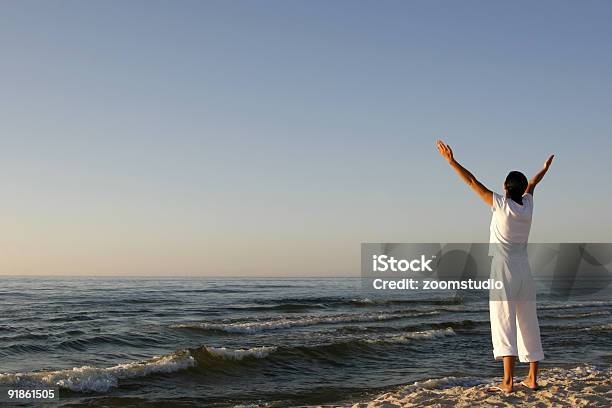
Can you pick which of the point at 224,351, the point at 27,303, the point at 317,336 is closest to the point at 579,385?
the point at 224,351

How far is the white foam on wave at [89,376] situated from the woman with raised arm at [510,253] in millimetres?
6764

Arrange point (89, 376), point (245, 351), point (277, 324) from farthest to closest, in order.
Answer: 1. point (277, 324)
2. point (245, 351)
3. point (89, 376)

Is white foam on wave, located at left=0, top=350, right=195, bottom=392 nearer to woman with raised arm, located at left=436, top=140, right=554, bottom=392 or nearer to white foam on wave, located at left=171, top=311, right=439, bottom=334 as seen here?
woman with raised arm, located at left=436, top=140, right=554, bottom=392

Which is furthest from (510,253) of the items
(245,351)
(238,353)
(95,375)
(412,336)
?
(412,336)

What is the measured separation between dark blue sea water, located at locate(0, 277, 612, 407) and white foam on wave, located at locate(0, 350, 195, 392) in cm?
2

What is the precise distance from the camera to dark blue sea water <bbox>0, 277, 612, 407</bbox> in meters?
9.52

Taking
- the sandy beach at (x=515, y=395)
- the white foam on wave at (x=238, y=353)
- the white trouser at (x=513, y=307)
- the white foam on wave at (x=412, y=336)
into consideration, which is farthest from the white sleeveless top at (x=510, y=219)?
the white foam on wave at (x=412, y=336)

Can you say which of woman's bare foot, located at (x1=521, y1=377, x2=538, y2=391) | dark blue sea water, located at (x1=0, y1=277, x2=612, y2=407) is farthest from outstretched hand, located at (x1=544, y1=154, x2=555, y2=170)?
dark blue sea water, located at (x1=0, y1=277, x2=612, y2=407)

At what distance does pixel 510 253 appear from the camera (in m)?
5.74

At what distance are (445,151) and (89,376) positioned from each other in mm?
7537

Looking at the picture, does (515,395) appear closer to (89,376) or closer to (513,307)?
(513,307)

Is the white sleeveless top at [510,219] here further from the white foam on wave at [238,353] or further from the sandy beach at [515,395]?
the white foam on wave at [238,353]

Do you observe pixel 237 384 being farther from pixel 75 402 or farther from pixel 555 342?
pixel 555 342

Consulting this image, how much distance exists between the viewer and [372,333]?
671 inches
